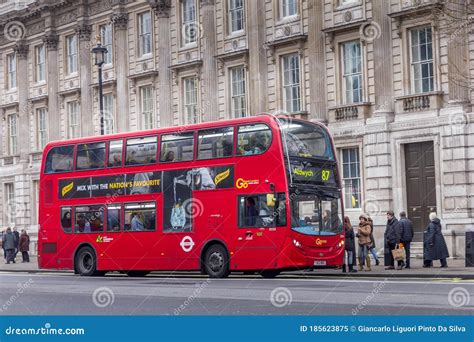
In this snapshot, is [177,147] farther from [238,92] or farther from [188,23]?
[188,23]

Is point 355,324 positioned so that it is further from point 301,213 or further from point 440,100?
point 440,100

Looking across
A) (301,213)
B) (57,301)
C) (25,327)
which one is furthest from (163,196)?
(25,327)

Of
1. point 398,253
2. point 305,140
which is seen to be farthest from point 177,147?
point 398,253

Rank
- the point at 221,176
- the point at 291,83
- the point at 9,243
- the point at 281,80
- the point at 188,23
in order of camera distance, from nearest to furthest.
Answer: the point at 221,176
the point at 291,83
the point at 281,80
the point at 188,23
the point at 9,243

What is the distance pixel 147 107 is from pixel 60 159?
1483cm

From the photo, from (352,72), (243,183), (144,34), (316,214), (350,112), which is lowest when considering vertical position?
(316,214)

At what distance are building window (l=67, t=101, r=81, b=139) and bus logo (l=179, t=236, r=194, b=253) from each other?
23.2m

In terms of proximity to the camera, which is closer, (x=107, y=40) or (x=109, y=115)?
(x=109, y=115)

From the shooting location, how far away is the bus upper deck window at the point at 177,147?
2830 cm

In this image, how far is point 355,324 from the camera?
37.6 feet

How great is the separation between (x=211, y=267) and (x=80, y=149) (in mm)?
6085

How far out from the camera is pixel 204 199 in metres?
28.0

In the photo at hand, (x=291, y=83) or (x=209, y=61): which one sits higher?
(x=209, y=61)

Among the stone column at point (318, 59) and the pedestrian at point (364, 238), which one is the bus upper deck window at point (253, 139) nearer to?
the pedestrian at point (364, 238)
